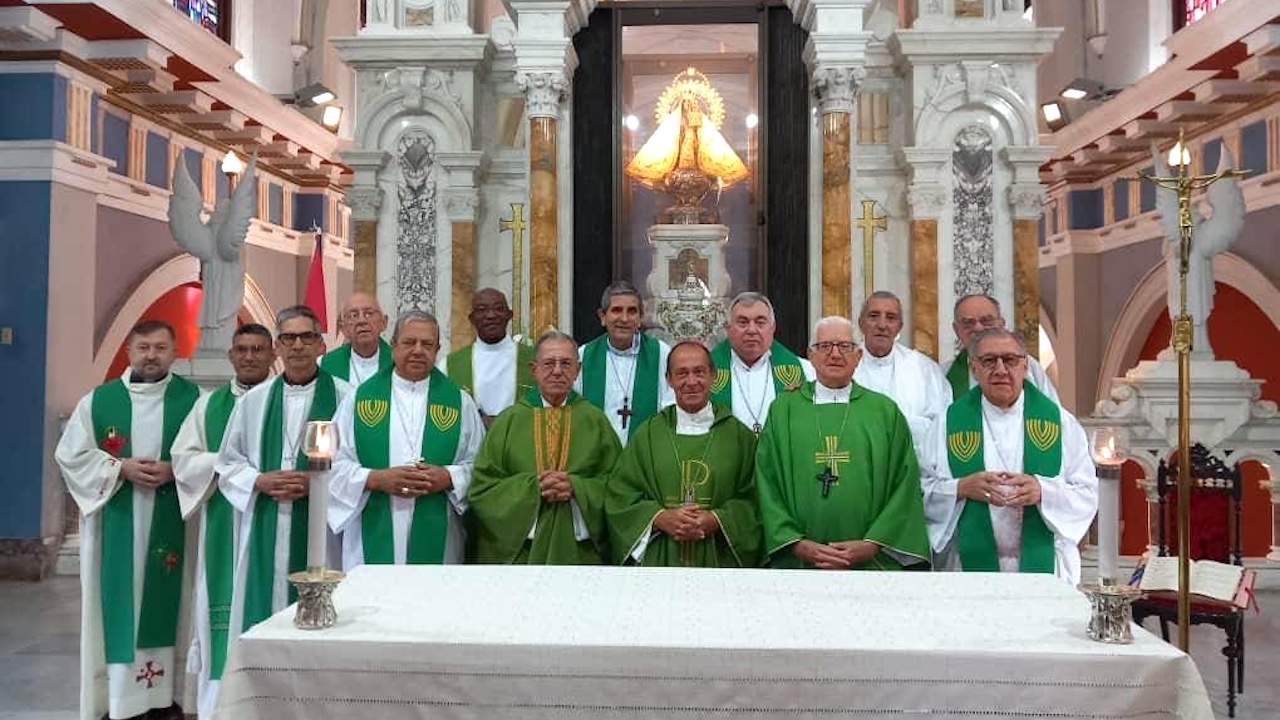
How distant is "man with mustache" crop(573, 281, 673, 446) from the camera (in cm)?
573

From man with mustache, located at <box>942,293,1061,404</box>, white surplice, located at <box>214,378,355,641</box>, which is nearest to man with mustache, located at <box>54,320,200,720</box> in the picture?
white surplice, located at <box>214,378,355,641</box>

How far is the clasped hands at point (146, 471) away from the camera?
4754 millimetres

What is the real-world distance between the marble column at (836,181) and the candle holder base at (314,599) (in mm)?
6054

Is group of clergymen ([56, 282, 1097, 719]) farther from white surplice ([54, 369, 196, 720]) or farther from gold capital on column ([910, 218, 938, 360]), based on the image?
gold capital on column ([910, 218, 938, 360])

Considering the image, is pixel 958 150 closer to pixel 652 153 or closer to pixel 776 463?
pixel 652 153

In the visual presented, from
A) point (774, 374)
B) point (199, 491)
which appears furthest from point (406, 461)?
Answer: point (774, 374)

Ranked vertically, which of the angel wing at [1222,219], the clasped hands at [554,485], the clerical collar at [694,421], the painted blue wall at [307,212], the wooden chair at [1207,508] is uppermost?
the painted blue wall at [307,212]

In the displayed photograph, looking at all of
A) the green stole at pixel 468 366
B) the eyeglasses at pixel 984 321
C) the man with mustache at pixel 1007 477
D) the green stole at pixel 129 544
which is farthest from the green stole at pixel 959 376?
the green stole at pixel 129 544

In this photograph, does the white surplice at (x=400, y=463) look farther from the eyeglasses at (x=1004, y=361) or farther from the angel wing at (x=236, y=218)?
the angel wing at (x=236, y=218)

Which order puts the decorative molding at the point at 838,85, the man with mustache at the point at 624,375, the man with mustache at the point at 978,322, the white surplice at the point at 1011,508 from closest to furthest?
the white surplice at the point at 1011,508 → the man with mustache at the point at 978,322 → the man with mustache at the point at 624,375 → the decorative molding at the point at 838,85

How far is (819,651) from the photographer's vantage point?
7.90ft

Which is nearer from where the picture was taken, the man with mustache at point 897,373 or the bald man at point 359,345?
the man with mustache at point 897,373

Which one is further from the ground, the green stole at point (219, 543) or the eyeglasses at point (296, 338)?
the eyeglasses at point (296, 338)

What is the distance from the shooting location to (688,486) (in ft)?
14.2
